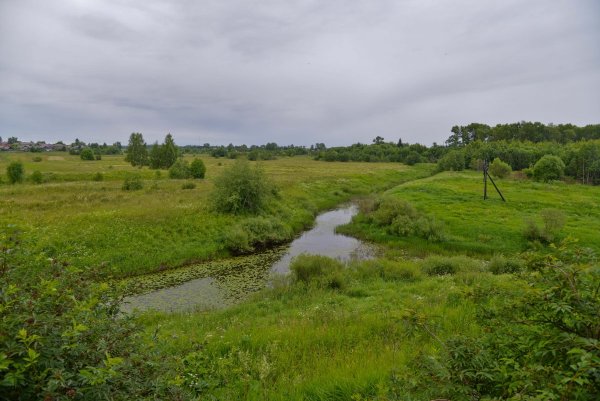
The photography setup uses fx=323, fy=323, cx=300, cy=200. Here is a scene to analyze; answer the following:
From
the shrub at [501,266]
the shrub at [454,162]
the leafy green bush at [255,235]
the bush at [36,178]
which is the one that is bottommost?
the leafy green bush at [255,235]

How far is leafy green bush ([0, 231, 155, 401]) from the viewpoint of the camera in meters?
2.87

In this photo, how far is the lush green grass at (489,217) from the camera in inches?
949

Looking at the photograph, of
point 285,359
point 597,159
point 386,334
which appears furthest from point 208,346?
point 597,159

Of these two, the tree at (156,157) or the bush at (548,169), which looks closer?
the bush at (548,169)

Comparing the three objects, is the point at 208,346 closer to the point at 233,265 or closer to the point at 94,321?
the point at 94,321

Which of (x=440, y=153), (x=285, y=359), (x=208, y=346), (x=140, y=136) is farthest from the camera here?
(x=440, y=153)

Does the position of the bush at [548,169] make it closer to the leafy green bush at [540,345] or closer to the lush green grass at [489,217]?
the lush green grass at [489,217]

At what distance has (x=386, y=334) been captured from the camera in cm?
854

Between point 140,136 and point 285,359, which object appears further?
point 140,136

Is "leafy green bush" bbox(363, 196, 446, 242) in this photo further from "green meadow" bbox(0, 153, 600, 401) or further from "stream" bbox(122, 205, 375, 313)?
"stream" bbox(122, 205, 375, 313)

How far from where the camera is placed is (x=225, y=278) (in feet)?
60.9

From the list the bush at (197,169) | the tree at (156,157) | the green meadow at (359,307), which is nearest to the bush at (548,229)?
the green meadow at (359,307)

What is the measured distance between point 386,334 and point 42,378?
24.7ft

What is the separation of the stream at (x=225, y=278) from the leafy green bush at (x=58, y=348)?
20.3 feet
